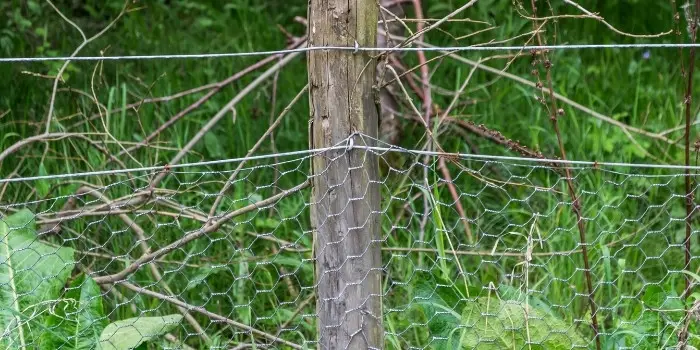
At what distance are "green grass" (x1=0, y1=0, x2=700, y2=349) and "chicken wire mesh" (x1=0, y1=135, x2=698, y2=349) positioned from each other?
1cm

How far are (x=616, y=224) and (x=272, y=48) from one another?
246cm

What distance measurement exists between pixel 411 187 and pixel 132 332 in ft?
4.07

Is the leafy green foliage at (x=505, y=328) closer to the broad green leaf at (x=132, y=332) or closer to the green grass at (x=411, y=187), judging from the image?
the green grass at (x=411, y=187)

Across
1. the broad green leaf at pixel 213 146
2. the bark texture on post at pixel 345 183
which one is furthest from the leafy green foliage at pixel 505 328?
the broad green leaf at pixel 213 146

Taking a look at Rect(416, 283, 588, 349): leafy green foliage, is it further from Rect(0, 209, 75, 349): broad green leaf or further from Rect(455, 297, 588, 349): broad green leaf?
Rect(0, 209, 75, 349): broad green leaf

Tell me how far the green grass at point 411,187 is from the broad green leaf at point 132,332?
18cm

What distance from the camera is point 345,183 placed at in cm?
286

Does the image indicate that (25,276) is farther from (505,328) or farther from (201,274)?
(505,328)

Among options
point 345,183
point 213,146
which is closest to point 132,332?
point 345,183

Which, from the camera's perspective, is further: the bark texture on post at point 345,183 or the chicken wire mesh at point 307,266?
the chicken wire mesh at point 307,266

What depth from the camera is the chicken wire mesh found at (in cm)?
329

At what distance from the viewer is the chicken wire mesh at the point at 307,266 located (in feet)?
10.8

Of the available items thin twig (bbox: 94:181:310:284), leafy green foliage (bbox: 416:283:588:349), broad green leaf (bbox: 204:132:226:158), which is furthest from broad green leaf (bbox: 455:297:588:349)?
broad green leaf (bbox: 204:132:226:158)

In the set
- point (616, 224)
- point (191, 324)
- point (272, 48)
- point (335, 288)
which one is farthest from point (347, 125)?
point (272, 48)
